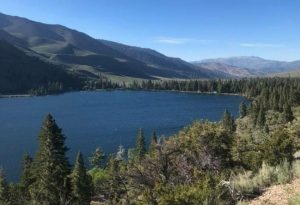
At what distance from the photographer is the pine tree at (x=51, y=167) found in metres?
57.4

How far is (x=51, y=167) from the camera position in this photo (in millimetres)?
58000

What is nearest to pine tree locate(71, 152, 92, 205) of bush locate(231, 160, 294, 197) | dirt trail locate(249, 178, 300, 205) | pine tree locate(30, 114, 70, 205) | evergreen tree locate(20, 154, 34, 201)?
pine tree locate(30, 114, 70, 205)

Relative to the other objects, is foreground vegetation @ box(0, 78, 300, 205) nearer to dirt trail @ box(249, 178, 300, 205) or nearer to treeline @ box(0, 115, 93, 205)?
treeline @ box(0, 115, 93, 205)

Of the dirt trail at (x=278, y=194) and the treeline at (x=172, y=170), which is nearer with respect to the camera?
the dirt trail at (x=278, y=194)

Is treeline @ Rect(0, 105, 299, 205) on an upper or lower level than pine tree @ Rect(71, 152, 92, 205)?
upper

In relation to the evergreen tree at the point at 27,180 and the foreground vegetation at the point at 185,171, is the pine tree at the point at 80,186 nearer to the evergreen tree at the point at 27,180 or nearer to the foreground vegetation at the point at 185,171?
the foreground vegetation at the point at 185,171

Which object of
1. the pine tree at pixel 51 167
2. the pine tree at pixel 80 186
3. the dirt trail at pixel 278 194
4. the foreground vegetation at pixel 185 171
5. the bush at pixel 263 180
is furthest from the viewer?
the pine tree at pixel 80 186

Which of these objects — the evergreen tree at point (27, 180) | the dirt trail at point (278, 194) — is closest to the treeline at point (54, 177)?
the evergreen tree at point (27, 180)

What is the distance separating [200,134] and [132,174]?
40.7ft

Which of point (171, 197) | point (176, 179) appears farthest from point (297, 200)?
point (176, 179)

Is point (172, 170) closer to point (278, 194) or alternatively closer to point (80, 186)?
point (278, 194)

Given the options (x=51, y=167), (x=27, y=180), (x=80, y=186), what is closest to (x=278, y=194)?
(x=51, y=167)

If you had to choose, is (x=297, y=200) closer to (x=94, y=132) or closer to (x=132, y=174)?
(x=132, y=174)

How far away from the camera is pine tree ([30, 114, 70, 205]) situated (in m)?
57.4
